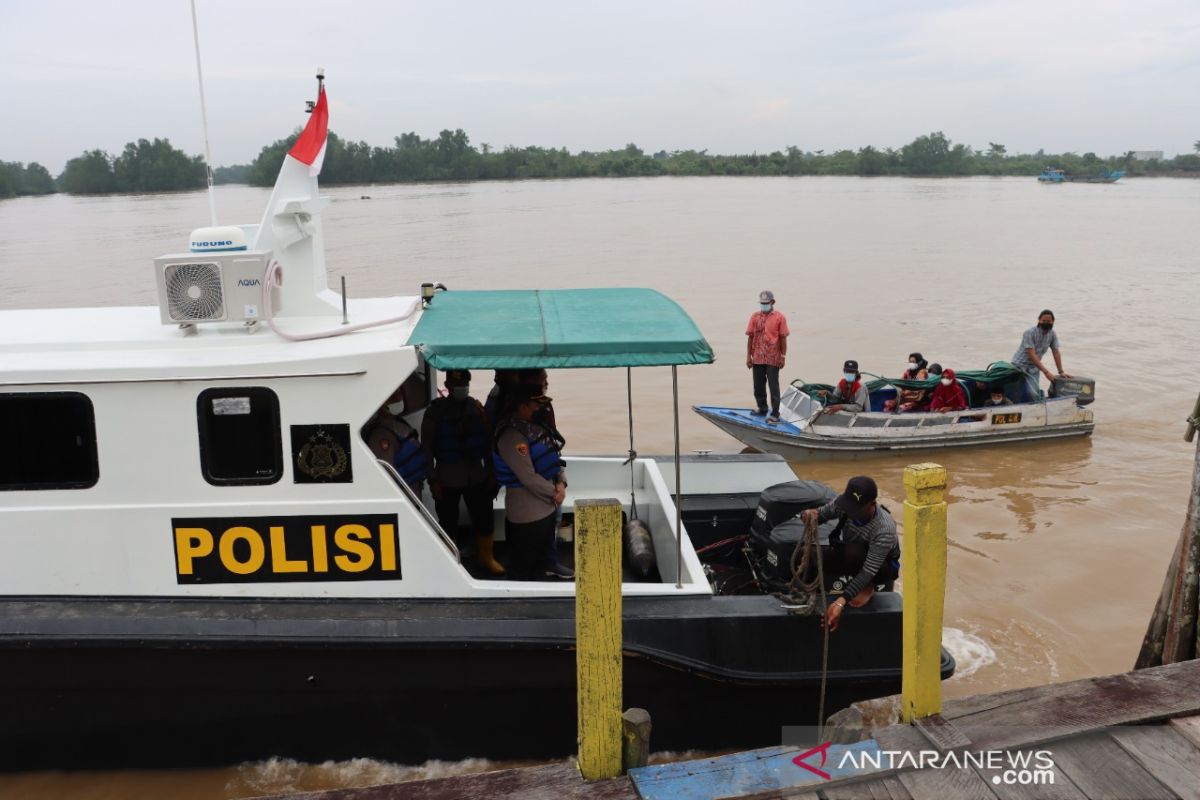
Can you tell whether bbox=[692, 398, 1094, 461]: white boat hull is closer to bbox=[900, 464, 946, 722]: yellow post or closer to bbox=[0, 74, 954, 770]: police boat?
bbox=[0, 74, 954, 770]: police boat

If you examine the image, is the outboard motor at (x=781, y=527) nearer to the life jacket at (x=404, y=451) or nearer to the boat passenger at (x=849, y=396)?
the life jacket at (x=404, y=451)

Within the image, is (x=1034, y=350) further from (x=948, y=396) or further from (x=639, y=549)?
→ (x=639, y=549)

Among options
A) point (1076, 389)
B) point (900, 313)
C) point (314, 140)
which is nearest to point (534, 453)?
point (314, 140)

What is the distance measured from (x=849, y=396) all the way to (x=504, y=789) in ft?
25.1

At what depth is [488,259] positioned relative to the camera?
29.4 meters

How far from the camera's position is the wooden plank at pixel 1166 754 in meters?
3.40

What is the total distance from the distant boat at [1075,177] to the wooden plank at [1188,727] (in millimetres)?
95623

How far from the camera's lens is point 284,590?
4.52 meters

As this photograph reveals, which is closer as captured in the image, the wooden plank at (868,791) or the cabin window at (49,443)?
the wooden plank at (868,791)

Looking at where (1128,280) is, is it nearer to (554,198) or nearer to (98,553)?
(98,553)

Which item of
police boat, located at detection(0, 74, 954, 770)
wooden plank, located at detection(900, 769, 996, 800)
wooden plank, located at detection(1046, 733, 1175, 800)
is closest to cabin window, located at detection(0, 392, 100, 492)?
police boat, located at detection(0, 74, 954, 770)

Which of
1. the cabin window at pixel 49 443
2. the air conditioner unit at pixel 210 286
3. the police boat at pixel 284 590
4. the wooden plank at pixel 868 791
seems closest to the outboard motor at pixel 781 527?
the police boat at pixel 284 590

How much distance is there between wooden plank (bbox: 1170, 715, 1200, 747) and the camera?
363 centimetres

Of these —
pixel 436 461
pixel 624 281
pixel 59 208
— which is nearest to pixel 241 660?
pixel 436 461
